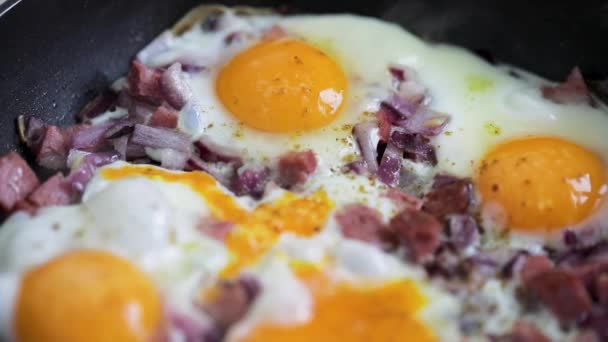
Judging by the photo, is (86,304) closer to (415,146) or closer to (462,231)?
(462,231)

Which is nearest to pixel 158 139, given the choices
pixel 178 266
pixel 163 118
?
pixel 163 118

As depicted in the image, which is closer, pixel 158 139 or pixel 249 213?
pixel 249 213

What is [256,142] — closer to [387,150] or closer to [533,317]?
[387,150]

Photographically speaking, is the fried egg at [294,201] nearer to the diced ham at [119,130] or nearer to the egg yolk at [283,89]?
the egg yolk at [283,89]

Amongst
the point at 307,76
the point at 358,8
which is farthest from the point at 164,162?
the point at 358,8

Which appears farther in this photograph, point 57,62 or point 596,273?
point 57,62

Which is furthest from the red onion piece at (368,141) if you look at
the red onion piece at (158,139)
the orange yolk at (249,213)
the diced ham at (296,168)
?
the red onion piece at (158,139)
